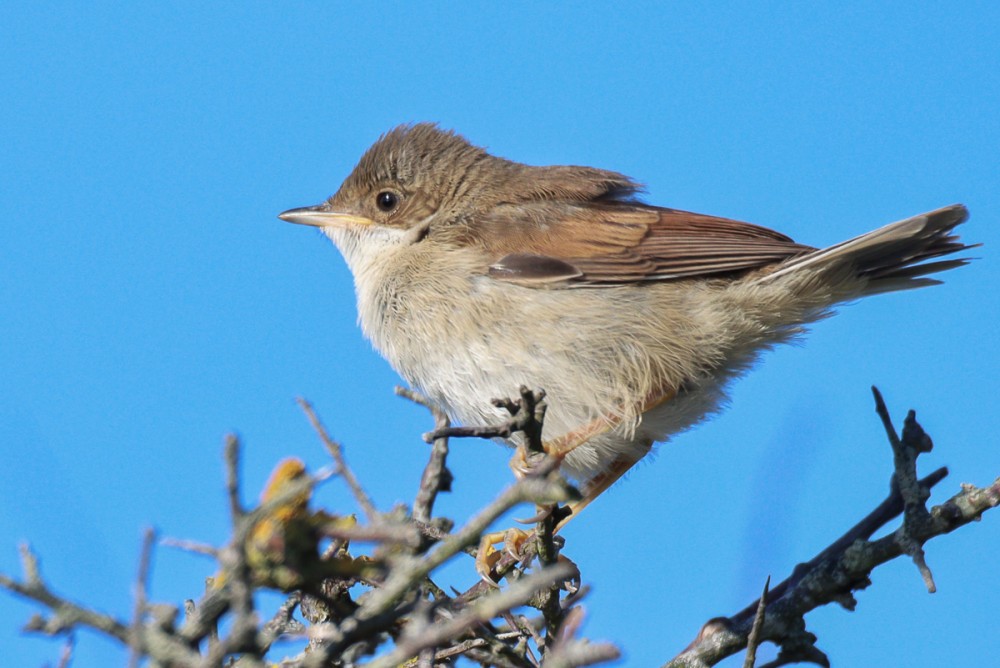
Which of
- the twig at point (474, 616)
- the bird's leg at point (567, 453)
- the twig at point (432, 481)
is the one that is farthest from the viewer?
the bird's leg at point (567, 453)

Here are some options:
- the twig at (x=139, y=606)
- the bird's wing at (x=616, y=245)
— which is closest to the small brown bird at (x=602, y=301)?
the bird's wing at (x=616, y=245)

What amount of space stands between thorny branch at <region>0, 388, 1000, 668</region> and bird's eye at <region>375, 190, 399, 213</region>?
1.64m

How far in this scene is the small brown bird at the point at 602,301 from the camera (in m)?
4.46

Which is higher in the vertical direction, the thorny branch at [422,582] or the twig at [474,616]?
the thorny branch at [422,582]

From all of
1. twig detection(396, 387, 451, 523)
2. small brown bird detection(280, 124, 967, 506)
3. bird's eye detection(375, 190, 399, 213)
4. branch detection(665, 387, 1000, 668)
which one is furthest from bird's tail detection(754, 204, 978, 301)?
bird's eye detection(375, 190, 399, 213)

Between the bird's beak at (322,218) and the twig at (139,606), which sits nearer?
the twig at (139,606)

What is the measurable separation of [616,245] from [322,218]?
1740 mm

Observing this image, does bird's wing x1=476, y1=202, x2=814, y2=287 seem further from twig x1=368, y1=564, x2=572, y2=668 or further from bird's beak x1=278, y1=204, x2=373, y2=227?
twig x1=368, y1=564, x2=572, y2=668

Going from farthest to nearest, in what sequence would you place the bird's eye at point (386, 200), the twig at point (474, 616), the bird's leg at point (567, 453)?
the bird's eye at point (386, 200) < the bird's leg at point (567, 453) < the twig at point (474, 616)

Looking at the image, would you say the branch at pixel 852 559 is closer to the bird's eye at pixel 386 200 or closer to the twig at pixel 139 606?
the twig at pixel 139 606

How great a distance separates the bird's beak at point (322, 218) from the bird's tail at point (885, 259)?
2.22m

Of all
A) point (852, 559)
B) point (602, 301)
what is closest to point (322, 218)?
point (602, 301)

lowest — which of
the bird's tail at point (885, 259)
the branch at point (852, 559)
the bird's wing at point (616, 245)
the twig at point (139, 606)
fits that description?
the twig at point (139, 606)

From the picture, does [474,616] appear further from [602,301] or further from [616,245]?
[616,245]
